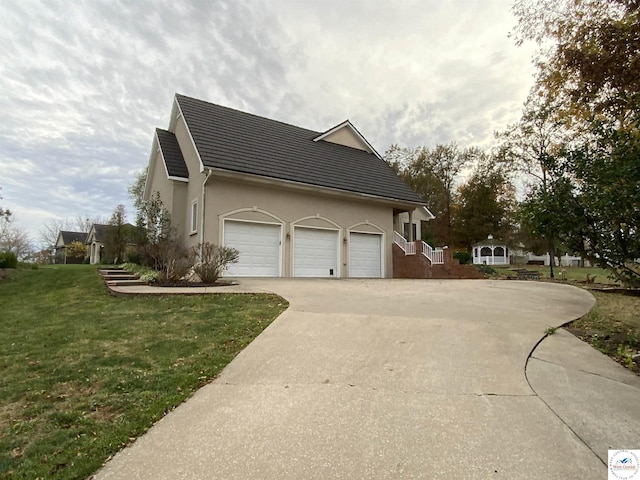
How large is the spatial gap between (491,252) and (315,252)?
33.6 metres

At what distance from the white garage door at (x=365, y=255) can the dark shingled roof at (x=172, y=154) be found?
7.18m

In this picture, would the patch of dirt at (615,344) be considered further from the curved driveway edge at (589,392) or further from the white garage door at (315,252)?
the white garage door at (315,252)

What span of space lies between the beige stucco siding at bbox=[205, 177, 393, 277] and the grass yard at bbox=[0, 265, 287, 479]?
5126 mm

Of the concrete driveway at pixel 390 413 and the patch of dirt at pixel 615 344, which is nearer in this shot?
the concrete driveway at pixel 390 413

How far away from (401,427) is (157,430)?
68.1 inches

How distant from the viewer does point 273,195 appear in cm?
1306

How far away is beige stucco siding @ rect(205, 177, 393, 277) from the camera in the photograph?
1189 centimetres

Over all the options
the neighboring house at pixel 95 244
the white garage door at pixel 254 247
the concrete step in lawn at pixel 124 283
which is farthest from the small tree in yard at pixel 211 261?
the neighboring house at pixel 95 244

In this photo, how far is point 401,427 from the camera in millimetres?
2553

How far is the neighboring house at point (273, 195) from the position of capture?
39.9 ft

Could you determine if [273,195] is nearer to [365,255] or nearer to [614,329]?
[365,255]

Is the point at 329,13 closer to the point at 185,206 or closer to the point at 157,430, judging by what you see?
the point at 185,206

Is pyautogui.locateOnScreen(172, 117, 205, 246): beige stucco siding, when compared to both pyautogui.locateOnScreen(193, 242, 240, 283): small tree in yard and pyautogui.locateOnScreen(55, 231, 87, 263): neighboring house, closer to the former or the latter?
pyautogui.locateOnScreen(193, 242, 240, 283): small tree in yard

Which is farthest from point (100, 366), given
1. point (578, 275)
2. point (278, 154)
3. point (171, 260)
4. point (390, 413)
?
point (578, 275)
